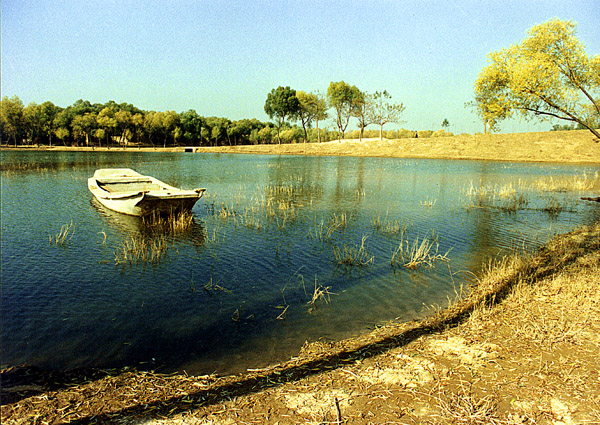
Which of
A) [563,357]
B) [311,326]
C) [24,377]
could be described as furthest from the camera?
[311,326]

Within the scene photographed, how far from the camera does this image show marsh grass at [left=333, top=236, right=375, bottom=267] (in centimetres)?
1041

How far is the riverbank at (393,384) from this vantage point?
12.5ft

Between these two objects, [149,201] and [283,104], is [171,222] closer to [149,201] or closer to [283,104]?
[149,201]

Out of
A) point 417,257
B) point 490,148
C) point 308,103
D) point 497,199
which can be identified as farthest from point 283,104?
point 417,257

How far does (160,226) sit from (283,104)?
93.3 m

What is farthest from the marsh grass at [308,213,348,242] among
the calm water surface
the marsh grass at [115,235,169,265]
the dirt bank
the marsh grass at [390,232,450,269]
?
the dirt bank

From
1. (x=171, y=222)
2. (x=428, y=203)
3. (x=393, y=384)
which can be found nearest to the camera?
(x=393, y=384)

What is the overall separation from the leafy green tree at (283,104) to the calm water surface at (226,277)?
289 ft

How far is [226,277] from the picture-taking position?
9289mm

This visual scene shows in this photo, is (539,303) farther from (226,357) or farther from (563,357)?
(226,357)

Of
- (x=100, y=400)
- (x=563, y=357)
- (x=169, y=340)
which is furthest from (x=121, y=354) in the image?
(x=563, y=357)

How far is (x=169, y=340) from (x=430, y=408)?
4.36m

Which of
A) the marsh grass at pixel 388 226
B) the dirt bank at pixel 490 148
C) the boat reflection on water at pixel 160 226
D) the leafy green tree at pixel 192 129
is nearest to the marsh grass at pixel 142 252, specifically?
the boat reflection on water at pixel 160 226

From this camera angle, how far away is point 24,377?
5062 millimetres
